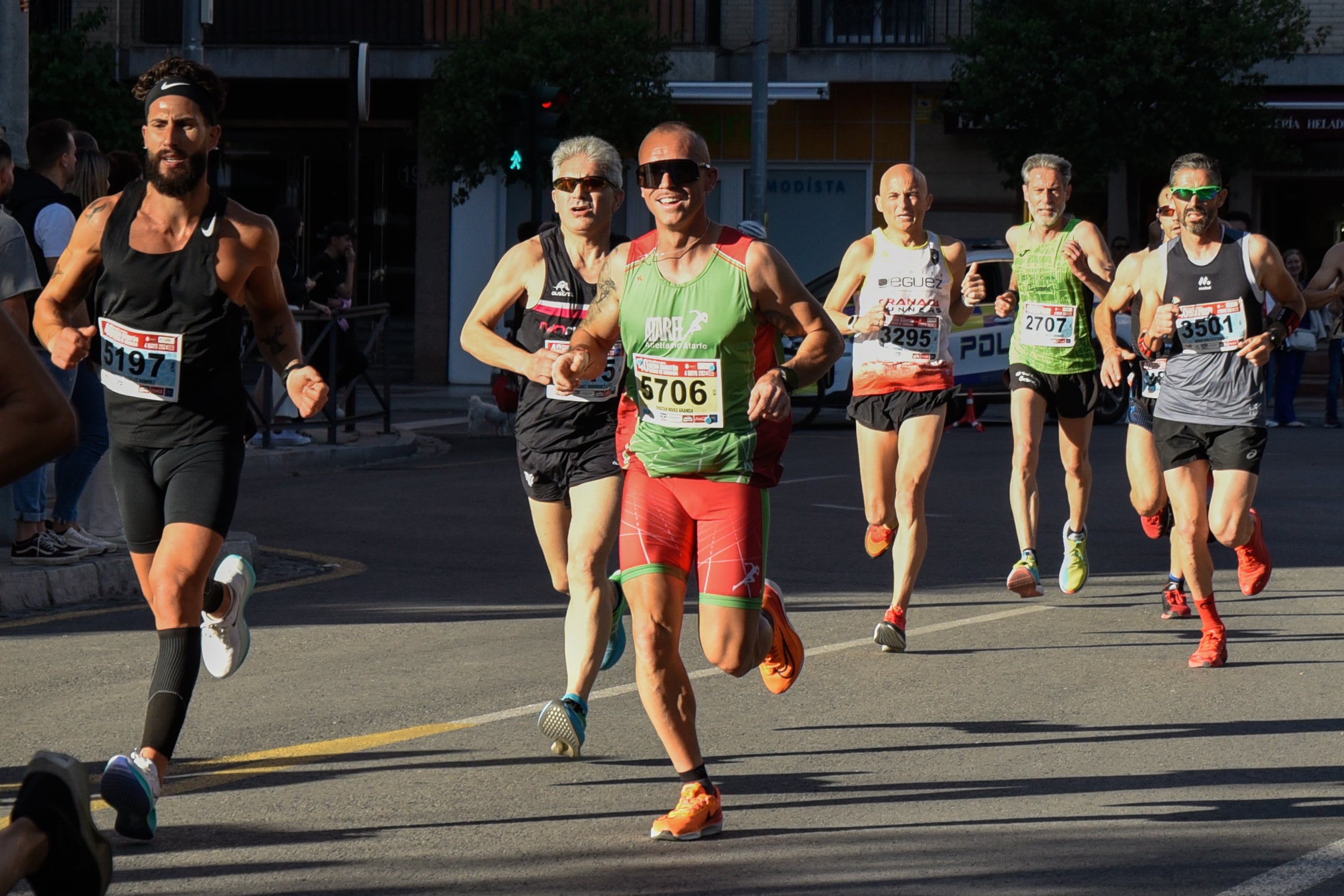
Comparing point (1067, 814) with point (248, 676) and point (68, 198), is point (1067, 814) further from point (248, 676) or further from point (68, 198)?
point (68, 198)

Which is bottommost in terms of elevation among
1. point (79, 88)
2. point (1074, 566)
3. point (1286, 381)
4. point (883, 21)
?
point (1074, 566)

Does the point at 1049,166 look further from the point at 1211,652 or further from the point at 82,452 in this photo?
the point at 82,452

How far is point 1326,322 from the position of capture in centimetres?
2167

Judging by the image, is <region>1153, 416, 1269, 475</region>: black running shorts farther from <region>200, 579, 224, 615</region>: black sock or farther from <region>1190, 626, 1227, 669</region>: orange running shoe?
<region>200, 579, 224, 615</region>: black sock

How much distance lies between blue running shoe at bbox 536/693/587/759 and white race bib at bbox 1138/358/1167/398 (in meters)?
3.22

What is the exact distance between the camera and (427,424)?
2038 centimetres

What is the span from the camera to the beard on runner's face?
5.52 metres

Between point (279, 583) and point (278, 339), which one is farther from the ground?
point (278, 339)

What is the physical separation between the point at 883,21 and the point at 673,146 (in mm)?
24123

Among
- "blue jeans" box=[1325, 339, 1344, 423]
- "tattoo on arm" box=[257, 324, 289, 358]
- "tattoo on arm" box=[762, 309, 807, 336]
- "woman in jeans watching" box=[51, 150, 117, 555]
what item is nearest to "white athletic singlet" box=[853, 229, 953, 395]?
"tattoo on arm" box=[762, 309, 807, 336]

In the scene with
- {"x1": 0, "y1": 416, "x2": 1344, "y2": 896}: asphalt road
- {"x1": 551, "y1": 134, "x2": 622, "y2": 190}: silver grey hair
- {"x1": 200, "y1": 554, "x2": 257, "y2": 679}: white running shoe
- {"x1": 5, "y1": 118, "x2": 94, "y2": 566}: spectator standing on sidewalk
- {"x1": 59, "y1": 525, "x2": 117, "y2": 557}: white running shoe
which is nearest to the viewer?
{"x1": 0, "y1": 416, "x2": 1344, "y2": 896}: asphalt road

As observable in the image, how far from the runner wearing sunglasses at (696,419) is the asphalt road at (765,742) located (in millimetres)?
519

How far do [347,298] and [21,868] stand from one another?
13.5 meters

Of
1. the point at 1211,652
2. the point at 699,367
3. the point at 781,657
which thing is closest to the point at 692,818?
the point at 781,657
